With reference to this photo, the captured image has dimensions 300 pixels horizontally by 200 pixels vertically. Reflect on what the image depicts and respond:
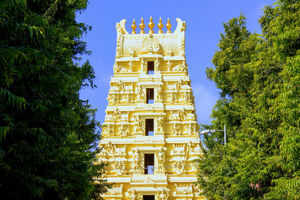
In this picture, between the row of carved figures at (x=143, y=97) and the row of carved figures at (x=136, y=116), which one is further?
the row of carved figures at (x=143, y=97)

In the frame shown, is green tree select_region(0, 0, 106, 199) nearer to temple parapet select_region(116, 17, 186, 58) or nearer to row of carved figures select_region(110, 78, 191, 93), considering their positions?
row of carved figures select_region(110, 78, 191, 93)

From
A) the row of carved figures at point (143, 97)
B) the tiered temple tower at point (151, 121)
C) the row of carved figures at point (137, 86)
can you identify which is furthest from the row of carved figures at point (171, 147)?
the row of carved figures at point (137, 86)

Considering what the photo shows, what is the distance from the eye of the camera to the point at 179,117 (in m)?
35.5

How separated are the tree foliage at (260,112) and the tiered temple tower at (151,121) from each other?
8.79 meters

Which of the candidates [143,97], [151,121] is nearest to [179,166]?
[151,121]

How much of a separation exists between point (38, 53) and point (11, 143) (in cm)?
220

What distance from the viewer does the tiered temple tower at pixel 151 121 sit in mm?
32969

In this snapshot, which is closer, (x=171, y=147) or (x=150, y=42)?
(x=171, y=147)

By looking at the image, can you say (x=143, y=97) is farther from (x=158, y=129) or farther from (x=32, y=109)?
(x=32, y=109)

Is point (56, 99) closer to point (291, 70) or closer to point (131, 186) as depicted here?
point (291, 70)

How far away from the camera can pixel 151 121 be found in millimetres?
37562

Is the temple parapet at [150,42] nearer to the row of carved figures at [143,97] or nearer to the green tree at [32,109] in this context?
the row of carved figures at [143,97]

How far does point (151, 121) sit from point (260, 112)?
68.9 feet

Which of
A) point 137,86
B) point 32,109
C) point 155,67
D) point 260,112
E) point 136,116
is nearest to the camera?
point 32,109
